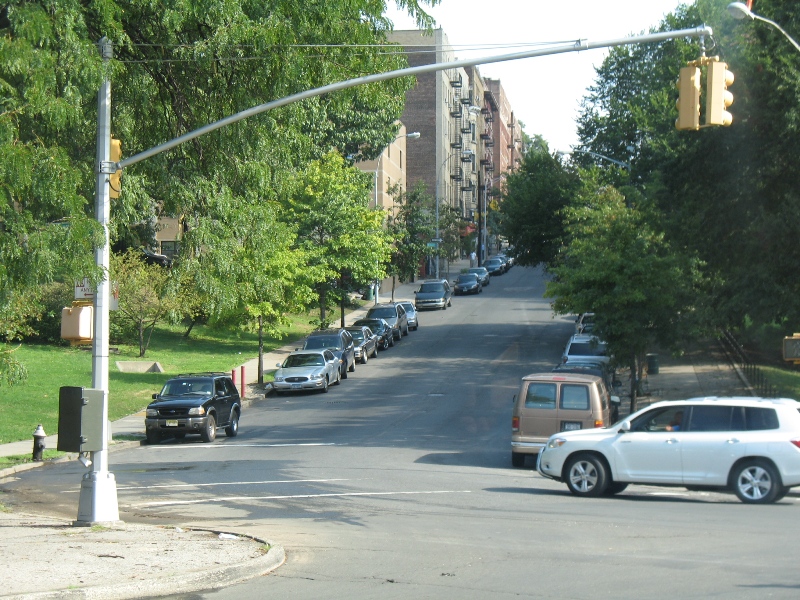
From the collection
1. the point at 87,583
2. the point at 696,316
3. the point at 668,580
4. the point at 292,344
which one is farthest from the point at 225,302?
the point at 292,344

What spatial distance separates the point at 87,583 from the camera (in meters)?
8.97

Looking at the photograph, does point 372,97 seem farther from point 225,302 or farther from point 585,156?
point 585,156

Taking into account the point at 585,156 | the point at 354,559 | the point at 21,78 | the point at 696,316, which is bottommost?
the point at 354,559

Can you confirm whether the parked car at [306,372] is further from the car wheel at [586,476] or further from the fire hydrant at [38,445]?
the car wheel at [586,476]

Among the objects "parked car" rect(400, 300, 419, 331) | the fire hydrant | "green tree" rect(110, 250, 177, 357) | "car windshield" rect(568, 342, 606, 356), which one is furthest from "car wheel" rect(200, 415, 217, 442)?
"parked car" rect(400, 300, 419, 331)

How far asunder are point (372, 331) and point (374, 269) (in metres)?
3.42

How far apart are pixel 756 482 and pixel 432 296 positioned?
166ft

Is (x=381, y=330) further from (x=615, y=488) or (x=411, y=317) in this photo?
(x=615, y=488)

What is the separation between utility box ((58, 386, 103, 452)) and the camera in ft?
41.5

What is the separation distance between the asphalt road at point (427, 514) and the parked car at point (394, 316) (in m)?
19.3

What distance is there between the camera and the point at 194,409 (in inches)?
982

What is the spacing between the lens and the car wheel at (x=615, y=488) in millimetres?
15497

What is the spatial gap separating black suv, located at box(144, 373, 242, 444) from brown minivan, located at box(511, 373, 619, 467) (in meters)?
8.95

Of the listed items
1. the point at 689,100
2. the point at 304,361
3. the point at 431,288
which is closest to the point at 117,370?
the point at 304,361
